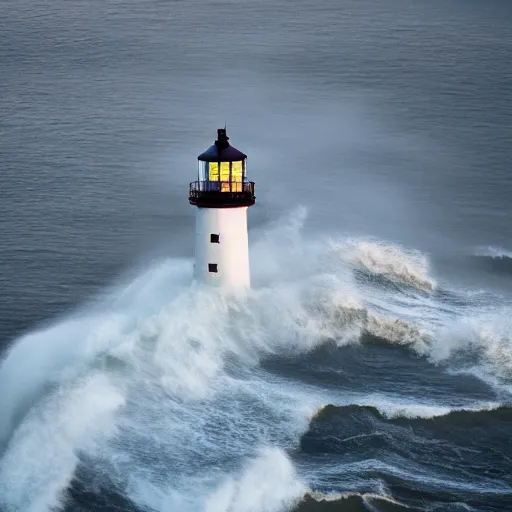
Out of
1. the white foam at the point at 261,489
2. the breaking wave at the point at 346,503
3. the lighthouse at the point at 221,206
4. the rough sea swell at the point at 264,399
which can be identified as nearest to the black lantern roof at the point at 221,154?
the lighthouse at the point at 221,206

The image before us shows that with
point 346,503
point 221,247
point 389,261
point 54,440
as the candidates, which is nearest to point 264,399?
point 221,247

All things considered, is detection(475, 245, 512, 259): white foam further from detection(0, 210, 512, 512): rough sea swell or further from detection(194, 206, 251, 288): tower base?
detection(194, 206, 251, 288): tower base

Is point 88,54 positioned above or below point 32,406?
above

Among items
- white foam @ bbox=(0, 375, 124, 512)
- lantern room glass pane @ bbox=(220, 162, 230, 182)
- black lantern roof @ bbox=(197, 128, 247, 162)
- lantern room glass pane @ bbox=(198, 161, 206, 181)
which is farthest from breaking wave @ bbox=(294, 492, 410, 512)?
lantern room glass pane @ bbox=(198, 161, 206, 181)

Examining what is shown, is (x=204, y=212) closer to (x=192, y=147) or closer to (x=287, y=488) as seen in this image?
(x=287, y=488)

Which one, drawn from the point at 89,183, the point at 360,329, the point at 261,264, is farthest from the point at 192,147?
the point at 360,329

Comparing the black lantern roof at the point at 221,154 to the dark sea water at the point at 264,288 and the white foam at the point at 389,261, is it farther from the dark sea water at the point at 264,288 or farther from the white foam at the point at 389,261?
the white foam at the point at 389,261
